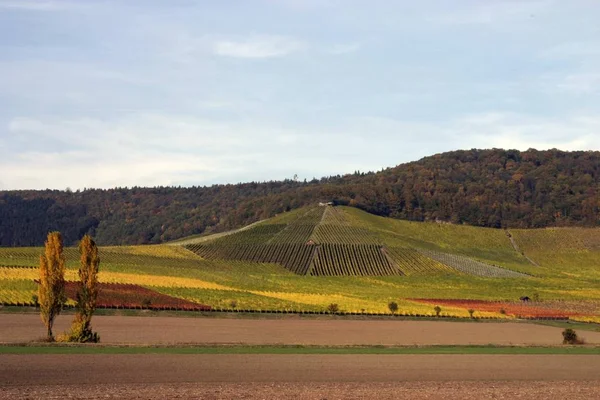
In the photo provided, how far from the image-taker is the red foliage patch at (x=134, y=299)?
67.4 m

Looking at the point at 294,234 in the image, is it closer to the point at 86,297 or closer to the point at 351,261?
the point at 351,261

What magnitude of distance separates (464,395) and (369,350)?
49.1ft

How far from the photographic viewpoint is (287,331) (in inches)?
2286

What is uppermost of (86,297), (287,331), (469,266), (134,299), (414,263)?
(86,297)

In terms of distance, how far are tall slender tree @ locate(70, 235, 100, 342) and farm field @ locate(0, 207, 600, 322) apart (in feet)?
59.5

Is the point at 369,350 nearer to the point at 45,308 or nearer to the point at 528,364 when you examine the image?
the point at 528,364

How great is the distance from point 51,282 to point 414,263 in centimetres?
10840

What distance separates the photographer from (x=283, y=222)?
618 feet

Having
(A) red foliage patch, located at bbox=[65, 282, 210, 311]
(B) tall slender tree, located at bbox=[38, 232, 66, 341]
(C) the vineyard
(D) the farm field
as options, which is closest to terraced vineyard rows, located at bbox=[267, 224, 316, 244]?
(C) the vineyard

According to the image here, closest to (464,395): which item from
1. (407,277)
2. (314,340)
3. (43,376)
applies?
(43,376)

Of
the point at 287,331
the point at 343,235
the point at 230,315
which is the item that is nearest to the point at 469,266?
the point at 343,235

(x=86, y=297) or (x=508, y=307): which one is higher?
(x=86, y=297)

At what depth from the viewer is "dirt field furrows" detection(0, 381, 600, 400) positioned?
30205 mm

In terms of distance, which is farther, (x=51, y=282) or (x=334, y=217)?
(x=334, y=217)
